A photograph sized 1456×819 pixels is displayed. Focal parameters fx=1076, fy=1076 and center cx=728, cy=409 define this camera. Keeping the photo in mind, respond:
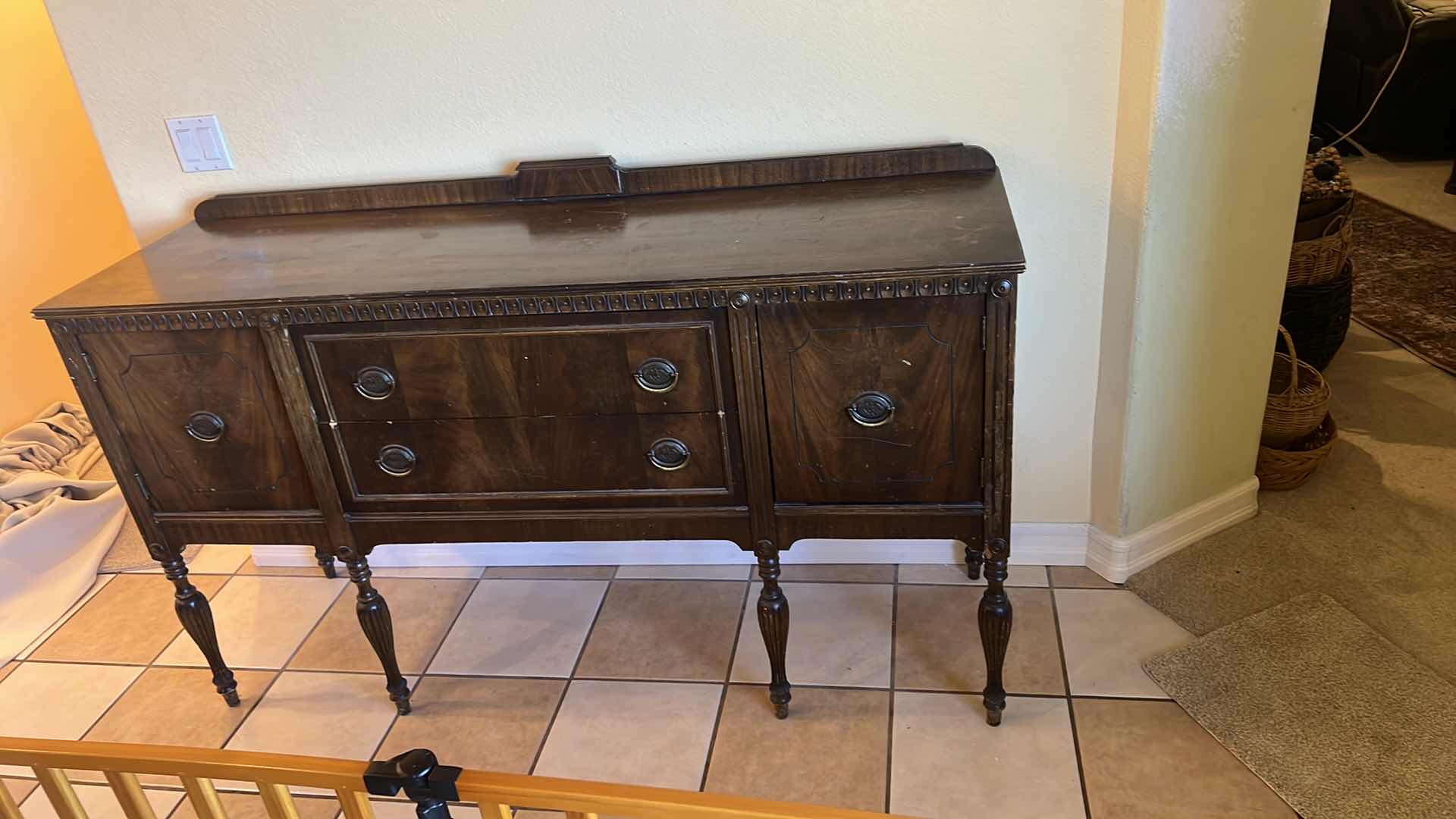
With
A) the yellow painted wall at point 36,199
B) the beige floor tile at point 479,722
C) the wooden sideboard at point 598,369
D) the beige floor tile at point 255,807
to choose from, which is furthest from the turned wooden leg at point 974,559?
the yellow painted wall at point 36,199

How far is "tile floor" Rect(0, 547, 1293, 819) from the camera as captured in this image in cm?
175

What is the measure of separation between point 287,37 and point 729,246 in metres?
0.98

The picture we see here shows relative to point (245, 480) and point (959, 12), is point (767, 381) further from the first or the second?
point (245, 480)

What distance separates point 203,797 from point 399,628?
1218mm

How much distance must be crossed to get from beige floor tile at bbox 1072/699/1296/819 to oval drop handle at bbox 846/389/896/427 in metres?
0.67

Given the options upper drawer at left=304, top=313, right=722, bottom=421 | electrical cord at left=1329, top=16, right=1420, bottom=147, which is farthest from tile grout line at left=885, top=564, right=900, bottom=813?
electrical cord at left=1329, top=16, right=1420, bottom=147

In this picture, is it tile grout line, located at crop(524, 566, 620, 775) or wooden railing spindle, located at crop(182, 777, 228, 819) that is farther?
tile grout line, located at crop(524, 566, 620, 775)

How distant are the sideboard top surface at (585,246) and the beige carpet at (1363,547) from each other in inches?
36.1

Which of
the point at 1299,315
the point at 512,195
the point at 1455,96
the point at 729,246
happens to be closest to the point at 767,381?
the point at 729,246

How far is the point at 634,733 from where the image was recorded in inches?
74.9

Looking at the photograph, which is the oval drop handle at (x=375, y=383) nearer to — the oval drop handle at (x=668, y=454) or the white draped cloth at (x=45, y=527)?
the oval drop handle at (x=668, y=454)

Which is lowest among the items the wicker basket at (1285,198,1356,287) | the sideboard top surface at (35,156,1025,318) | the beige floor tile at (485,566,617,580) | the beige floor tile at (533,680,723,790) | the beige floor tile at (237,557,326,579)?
the beige floor tile at (533,680,723,790)

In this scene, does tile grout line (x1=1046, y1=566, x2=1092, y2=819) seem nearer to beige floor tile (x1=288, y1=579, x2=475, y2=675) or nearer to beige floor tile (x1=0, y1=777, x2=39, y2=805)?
beige floor tile (x1=288, y1=579, x2=475, y2=675)

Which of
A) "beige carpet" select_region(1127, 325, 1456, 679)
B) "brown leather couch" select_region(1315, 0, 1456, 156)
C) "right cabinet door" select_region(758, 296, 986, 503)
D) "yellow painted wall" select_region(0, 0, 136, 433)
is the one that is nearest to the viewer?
"right cabinet door" select_region(758, 296, 986, 503)
